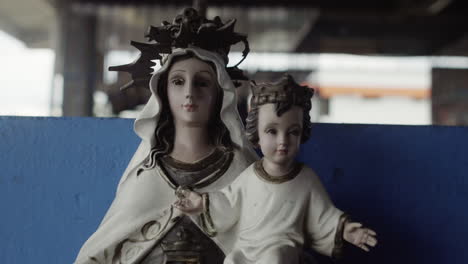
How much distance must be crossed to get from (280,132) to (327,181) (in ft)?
1.97

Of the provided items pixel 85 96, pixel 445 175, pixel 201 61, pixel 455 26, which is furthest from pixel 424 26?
pixel 201 61

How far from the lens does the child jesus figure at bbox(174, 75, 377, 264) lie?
1370mm

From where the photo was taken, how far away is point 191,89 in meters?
1.58

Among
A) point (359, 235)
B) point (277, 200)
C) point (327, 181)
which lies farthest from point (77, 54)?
point (359, 235)

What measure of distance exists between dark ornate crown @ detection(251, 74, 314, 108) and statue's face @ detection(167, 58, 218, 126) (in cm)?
24

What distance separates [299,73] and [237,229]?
183 inches

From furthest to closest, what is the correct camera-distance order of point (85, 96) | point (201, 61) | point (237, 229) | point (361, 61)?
point (361, 61) → point (85, 96) → point (201, 61) → point (237, 229)

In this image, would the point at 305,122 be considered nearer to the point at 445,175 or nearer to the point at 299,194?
the point at 299,194

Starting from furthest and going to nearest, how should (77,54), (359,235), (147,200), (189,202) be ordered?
(77,54) → (147,200) → (189,202) → (359,235)

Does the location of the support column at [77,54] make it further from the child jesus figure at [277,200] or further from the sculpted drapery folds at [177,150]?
the child jesus figure at [277,200]

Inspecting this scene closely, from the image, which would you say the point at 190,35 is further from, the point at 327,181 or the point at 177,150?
the point at 327,181

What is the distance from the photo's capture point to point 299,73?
5988 millimetres

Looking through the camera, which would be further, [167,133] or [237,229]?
[167,133]

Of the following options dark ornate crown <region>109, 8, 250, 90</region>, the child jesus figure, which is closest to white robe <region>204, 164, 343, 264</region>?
the child jesus figure
